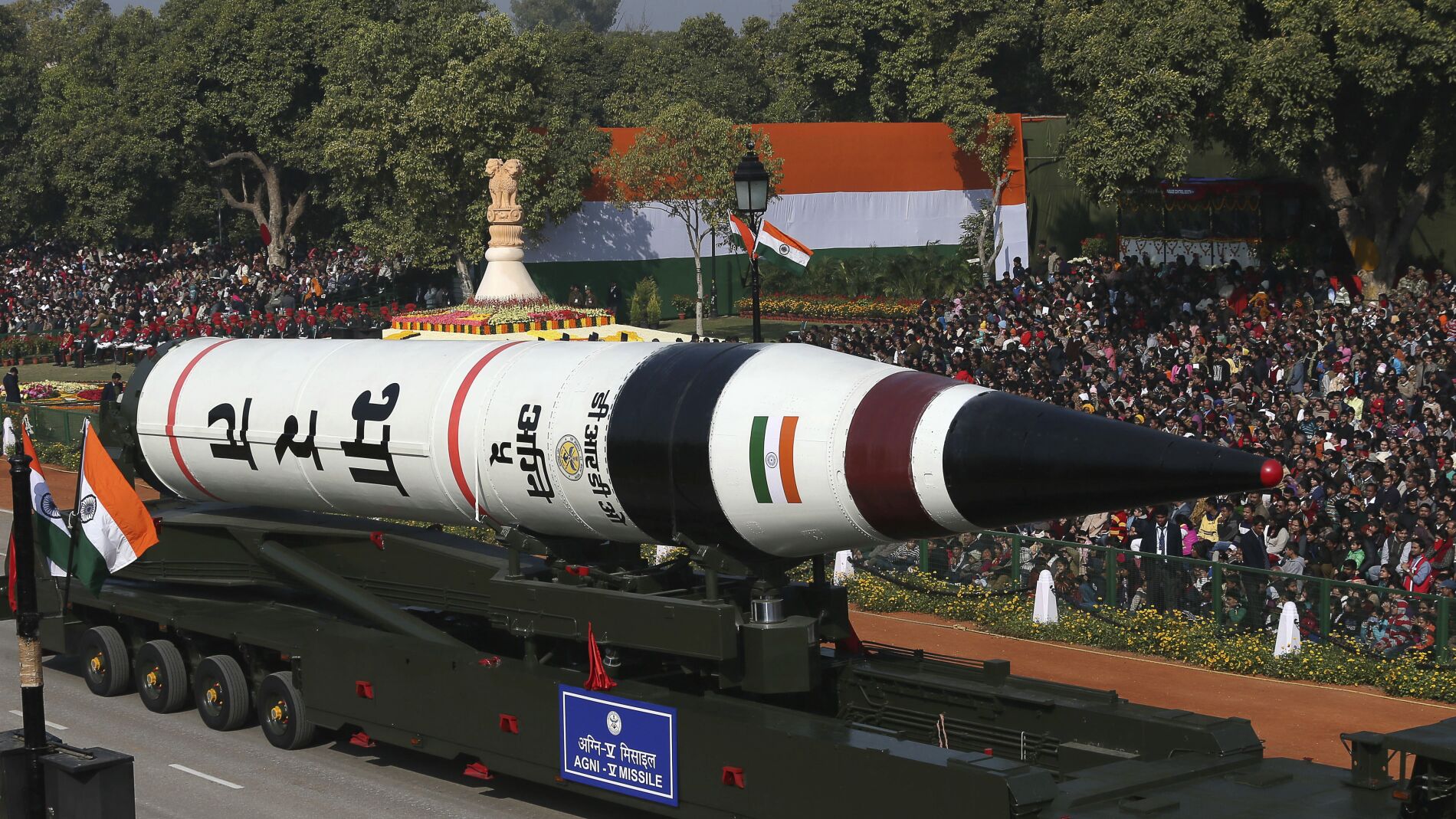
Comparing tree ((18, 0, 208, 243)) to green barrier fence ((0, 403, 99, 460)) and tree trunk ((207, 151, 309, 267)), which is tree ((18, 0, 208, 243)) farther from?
green barrier fence ((0, 403, 99, 460))

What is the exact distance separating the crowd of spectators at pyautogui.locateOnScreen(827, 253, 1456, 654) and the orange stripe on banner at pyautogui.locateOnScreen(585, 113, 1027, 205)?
63.2 feet

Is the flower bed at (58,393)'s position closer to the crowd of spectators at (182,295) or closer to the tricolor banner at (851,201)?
the crowd of spectators at (182,295)

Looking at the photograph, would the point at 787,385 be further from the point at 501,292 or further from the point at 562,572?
→ the point at 501,292

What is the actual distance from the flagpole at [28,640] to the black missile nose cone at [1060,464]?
6.50 meters

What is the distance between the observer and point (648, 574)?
48.0ft

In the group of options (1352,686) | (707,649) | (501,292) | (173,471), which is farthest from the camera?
(501,292)

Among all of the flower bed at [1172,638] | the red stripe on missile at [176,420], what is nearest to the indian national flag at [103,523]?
the red stripe on missile at [176,420]

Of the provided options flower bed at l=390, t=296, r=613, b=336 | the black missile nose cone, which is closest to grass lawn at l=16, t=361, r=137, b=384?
flower bed at l=390, t=296, r=613, b=336

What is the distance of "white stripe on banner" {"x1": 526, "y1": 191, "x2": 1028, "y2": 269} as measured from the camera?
57375 mm

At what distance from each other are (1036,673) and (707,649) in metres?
8.43

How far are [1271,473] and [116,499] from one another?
32.2 feet

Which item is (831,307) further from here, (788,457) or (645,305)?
(788,457)

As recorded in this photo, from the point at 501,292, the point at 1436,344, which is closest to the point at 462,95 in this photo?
the point at 501,292

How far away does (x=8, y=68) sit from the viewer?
281ft
